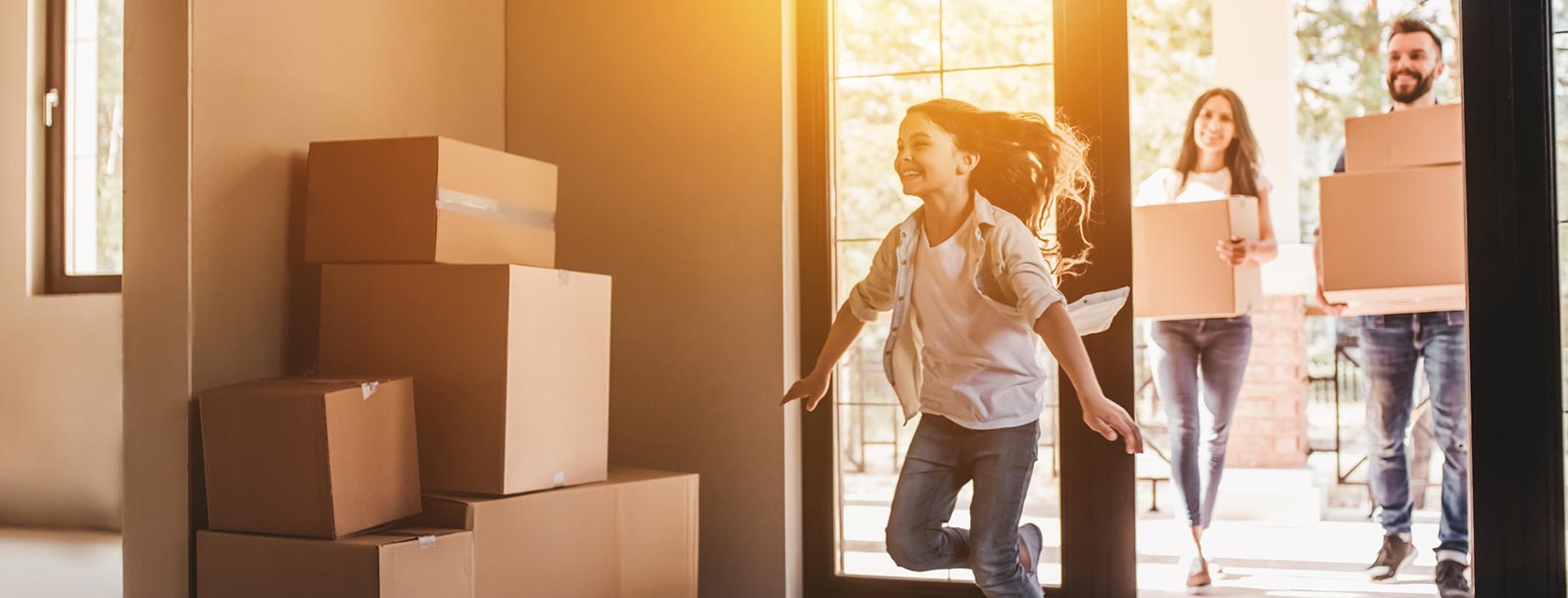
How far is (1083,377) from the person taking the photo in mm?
2467

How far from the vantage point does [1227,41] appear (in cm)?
518

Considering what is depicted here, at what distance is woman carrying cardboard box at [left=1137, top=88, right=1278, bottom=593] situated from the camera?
3426mm

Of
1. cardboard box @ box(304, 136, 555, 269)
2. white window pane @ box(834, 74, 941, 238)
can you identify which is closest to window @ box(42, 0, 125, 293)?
cardboard box @ box(304, 136, 555, 269)

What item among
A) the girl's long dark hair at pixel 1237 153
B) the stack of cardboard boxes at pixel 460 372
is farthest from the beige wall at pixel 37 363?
the girl's long dark hair at pixel 1237 153

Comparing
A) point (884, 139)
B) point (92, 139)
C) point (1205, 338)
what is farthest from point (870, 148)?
point (92, 139)

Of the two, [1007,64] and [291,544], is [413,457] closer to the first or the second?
[291,544]

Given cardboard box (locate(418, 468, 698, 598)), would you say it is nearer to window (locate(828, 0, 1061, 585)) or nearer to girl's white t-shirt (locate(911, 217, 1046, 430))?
window (locate(828, 0, 1061, 585))

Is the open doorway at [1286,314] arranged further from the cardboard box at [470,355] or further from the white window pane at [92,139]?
the white window pane at [92,139]

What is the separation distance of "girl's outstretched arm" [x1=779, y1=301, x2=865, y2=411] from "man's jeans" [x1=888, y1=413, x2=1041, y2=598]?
29 centimetres

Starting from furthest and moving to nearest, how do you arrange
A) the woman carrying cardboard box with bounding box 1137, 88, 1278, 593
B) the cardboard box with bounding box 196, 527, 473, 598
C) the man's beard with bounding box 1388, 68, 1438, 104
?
the woman carrying cardboard box with bounding box 1137, 88, 1278, 593
the man's beard with bounding box 1388, 68, 1438, 104
the cardboard box with bounding box 196, 527, 473, 598

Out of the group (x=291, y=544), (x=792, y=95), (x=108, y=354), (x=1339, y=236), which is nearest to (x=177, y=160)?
(x=291, y=544)

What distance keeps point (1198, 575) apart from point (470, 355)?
2.12m

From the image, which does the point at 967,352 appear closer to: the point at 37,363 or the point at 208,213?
the point at 208,213

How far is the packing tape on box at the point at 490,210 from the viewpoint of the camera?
245cm
